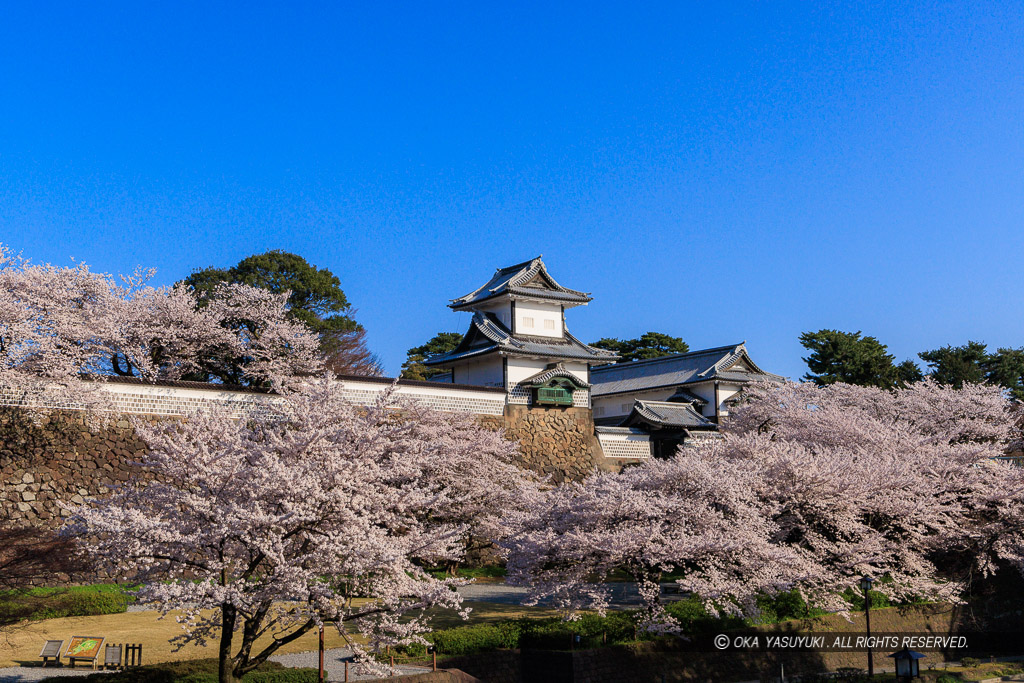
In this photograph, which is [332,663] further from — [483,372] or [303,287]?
[303,287]

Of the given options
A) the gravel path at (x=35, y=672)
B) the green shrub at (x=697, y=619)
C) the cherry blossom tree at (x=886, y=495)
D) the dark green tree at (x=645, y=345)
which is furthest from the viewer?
the dark green tree at (x=645, y=345)

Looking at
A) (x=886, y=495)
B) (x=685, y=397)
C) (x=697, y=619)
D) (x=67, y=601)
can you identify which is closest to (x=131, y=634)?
(x=67, y=601)

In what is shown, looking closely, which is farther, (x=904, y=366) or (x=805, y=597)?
(x=904, y=366)

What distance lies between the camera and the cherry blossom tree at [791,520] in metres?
17.5

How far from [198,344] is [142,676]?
17669mm

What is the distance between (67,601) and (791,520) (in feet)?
55.4

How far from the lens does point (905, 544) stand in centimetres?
2186

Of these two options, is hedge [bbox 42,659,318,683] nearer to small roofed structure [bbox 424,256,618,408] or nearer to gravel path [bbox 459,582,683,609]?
gravel path [bbox 459,582,683,609]

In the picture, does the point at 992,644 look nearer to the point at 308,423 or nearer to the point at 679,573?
the point at 679,573

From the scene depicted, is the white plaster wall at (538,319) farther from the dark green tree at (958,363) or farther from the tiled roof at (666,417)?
the dark green tree at (958,363)

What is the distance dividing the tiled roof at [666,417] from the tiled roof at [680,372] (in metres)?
3.49

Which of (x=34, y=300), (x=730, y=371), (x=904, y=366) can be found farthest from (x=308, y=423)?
(x=904, y=366)

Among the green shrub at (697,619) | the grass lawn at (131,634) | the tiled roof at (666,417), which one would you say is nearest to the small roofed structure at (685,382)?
the tiled roof at (666,417)

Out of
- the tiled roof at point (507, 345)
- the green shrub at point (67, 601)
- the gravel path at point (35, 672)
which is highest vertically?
the tiled roof at point (507, 345)
